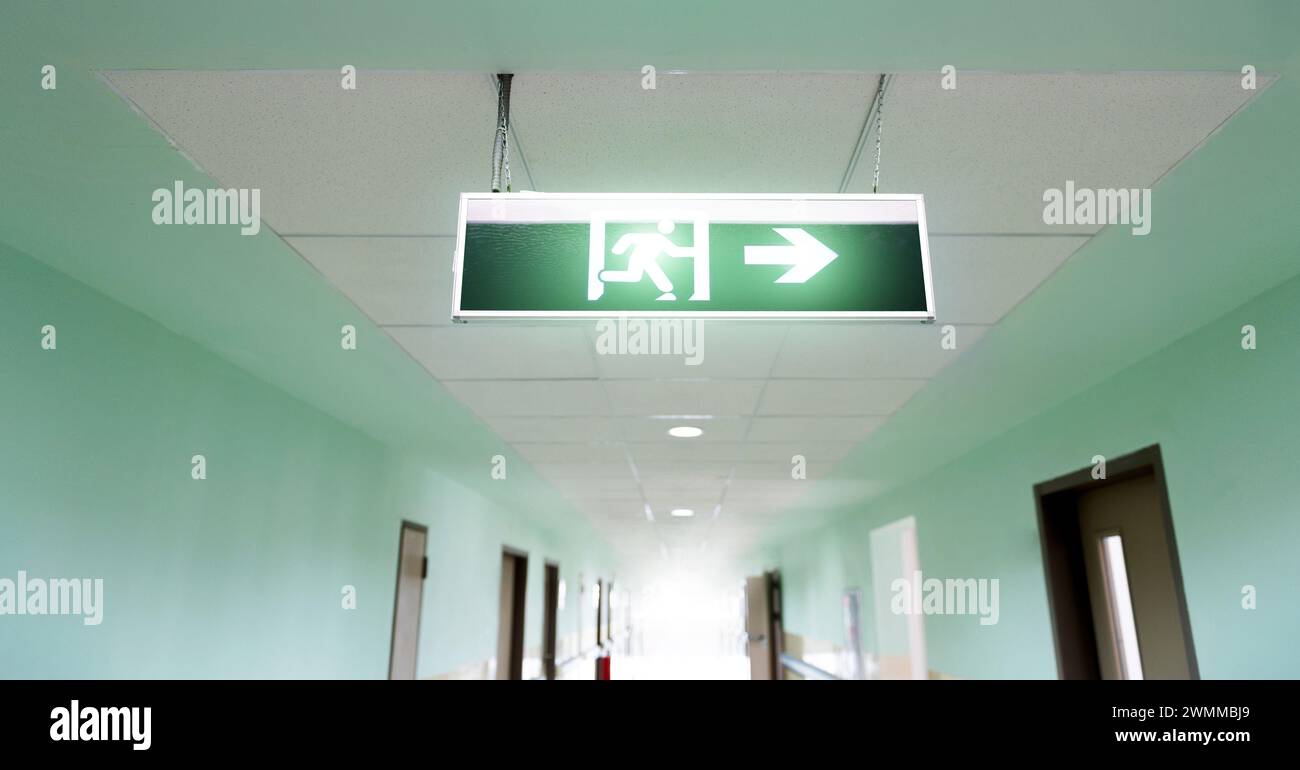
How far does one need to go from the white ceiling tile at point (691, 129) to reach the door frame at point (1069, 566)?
251cm

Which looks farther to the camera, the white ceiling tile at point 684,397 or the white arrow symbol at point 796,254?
the white ceiling tile at point 684,397

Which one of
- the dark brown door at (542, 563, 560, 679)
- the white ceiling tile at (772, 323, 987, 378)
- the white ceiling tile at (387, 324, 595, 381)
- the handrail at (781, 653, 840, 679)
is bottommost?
the handrail at (781, 653, 840, 679)

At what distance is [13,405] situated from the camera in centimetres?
216

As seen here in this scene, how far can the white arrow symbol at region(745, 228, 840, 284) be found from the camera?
142cm

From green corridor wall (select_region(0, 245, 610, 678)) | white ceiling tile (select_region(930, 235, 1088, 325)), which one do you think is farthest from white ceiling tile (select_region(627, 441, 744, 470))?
white ceiling tile (select_region(930, 235, 1088, 325))

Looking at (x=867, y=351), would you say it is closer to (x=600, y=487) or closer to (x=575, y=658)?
(x=600, y=487)

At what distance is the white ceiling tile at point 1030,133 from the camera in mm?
1531

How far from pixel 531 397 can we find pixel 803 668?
8.99 metres

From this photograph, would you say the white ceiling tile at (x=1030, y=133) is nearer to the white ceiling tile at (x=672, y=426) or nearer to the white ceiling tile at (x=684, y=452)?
the white ceiling tile at (x=672, y=426)

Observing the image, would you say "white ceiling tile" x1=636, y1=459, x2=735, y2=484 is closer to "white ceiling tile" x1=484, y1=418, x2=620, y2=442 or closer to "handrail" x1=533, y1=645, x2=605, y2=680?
"white ceiling tile" x1=484, y1=418, x2=620, y2=442

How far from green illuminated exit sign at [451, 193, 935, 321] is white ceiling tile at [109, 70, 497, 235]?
0.30m

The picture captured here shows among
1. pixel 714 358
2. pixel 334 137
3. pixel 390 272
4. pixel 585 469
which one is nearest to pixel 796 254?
pixel 334 137

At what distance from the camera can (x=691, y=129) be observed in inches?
66.5

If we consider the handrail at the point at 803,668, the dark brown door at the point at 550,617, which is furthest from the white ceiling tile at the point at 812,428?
the dark brown door at the point at 550,617
